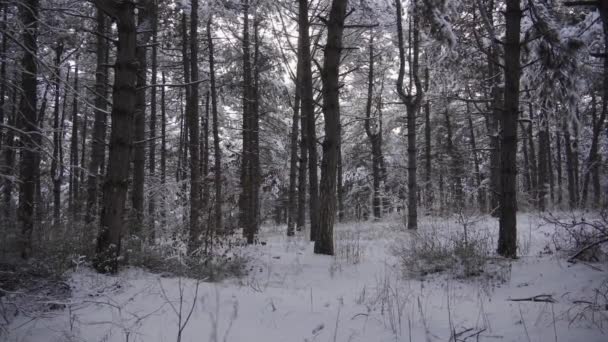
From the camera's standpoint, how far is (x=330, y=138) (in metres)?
7.01

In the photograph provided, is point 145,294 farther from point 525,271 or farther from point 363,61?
point 363,61

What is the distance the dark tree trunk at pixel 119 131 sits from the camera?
4879 mm

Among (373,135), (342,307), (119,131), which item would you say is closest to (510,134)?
(342,307)

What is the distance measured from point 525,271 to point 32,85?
957 cm

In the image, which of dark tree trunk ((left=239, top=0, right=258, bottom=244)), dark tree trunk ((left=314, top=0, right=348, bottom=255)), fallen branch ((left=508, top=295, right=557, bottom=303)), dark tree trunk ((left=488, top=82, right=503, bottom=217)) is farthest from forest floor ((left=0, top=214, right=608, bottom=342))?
dark tree trunk ((left=488, top=82, right=503, bottom=217))

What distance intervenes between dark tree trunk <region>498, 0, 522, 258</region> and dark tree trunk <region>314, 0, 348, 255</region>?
2.98 meters

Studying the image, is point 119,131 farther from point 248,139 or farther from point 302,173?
point 248,139

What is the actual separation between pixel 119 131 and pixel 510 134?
20.5ft

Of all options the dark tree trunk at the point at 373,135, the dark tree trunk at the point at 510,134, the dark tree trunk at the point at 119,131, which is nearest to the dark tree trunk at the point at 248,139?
the dark tree trunk at the point at 119,131

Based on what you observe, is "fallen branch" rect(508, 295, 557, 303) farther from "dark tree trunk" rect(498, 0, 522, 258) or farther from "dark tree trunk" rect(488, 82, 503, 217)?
"dark tree trunk" rect(488, 82, 503, 217)

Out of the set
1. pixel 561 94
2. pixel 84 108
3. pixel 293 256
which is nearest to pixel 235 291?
pixel 293 256

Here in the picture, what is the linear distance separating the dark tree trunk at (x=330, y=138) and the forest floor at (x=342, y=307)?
1412 millimetres

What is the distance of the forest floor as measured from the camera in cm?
311

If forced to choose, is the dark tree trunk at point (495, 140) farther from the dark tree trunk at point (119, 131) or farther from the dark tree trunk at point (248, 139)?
the dark tree trunk at point (119, 131)
